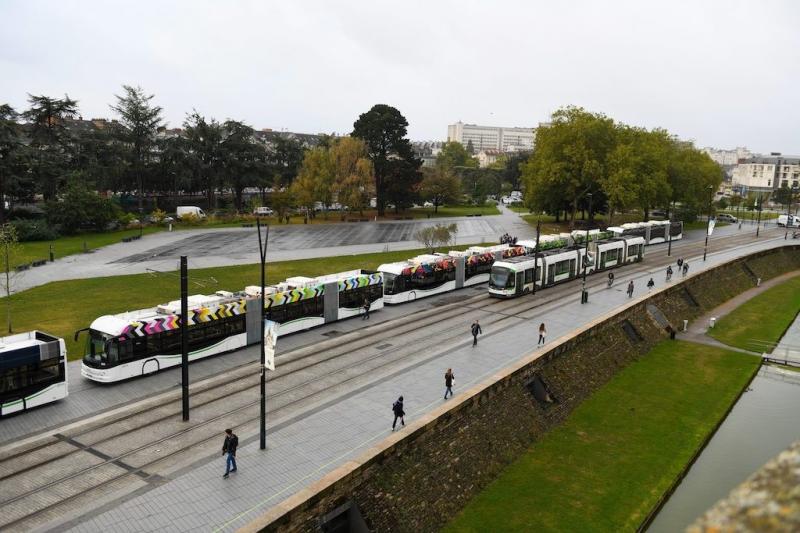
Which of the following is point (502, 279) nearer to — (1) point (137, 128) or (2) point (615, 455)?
(2) point (615, 455)

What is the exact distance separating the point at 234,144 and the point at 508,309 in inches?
2594

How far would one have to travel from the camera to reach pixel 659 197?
8375 centimetres

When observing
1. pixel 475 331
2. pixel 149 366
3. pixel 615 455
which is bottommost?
pixel 615 455

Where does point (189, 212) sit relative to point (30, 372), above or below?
above

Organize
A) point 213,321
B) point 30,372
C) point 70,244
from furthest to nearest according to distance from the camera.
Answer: point 70,244, point 213,321, point 30,372

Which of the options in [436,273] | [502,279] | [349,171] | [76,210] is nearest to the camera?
[502,279]

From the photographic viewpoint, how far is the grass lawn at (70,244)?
54500 millimetres

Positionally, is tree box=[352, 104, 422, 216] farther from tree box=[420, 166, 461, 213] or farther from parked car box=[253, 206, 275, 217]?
parked car box=[253, 206, 275, 217]

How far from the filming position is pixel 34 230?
204 ft

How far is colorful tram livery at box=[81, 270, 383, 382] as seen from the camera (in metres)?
24.3

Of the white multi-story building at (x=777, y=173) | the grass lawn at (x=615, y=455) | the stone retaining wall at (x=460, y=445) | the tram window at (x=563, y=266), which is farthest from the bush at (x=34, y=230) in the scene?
the white multi-story building at (x=777, y=173)

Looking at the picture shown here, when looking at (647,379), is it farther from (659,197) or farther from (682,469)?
(659,197)

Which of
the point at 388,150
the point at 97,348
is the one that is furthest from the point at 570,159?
the point at 97,348

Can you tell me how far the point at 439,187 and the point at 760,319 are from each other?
66.8 m
